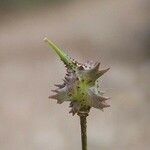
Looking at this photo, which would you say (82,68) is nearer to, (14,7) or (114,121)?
(114,121)

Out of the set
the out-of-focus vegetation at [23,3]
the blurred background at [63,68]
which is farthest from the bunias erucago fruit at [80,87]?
the out-of-focus vegetation at [23,3]

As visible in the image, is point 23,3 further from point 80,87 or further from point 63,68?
point 80,87

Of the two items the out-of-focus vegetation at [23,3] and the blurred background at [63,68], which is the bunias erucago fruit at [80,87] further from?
the out-of-focus vegetation at [23,3]

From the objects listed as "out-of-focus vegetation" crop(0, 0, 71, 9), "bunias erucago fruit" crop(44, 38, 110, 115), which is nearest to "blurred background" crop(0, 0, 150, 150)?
"out-of-focus vegetation" crop(0, 0, 71, 9)

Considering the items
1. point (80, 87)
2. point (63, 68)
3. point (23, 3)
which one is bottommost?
point (80, 87)

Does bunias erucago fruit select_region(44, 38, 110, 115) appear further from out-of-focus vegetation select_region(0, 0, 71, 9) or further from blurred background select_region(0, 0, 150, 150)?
out-of-focus vegetation select_region(0, 0, 71, 9)

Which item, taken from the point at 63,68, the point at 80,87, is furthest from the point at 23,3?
the point at 80,87
